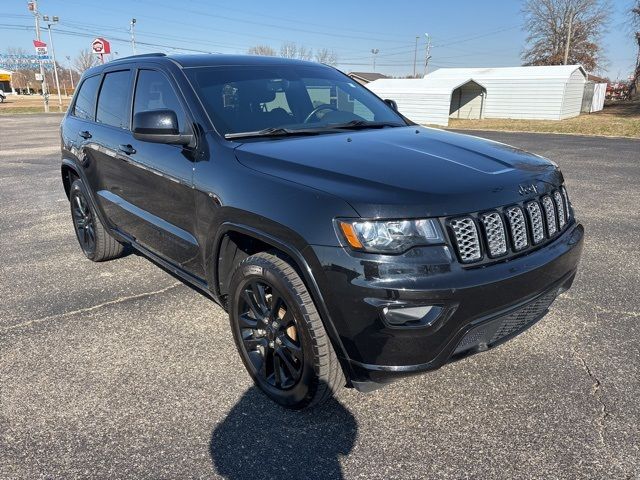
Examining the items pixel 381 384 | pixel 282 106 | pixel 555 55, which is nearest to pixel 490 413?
pixel 381 384

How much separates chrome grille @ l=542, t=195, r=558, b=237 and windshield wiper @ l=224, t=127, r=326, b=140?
1425mm

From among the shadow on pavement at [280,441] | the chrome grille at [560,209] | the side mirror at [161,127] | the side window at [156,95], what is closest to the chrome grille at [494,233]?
the chrome grille at [560,209]

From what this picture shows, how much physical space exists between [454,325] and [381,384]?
1.45 feet

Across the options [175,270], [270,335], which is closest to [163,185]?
[175,270]

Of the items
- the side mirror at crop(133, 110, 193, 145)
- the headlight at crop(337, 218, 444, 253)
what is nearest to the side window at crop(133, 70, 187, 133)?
the side mirror at crop(133, 110, 193, 145)

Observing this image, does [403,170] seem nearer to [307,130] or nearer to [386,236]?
[386,236]

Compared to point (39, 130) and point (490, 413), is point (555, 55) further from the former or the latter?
point (490, 413)

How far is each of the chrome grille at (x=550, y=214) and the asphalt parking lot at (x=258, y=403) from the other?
894mm

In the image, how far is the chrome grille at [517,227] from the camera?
2410 mm

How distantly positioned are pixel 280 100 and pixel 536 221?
189 cm

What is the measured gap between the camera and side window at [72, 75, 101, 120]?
4680 millimetres

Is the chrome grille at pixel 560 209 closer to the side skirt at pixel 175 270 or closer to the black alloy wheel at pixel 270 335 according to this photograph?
the black alloy wheel at pixel 270 335

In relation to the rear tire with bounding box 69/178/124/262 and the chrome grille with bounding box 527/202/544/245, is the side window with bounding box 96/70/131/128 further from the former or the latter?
the chrome grille with bounding box 527/202/544/245

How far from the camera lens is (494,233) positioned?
7.65ft
